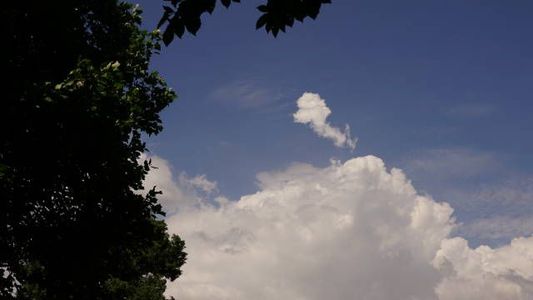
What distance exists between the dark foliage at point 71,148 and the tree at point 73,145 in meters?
0.03

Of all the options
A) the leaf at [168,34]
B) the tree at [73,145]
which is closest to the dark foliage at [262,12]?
the leaf at [168,34]

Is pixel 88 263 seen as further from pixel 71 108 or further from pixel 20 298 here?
pixel 71 108

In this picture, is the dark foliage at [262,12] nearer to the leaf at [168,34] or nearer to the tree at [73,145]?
the leaf at [168,34]

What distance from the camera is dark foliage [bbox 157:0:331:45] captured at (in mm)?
4957

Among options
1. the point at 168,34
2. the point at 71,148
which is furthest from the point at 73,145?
the point at 168,34

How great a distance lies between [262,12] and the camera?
16.6 ft

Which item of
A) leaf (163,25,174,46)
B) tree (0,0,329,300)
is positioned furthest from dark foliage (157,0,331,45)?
tree (0,0,329,300)

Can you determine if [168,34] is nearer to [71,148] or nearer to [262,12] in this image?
[262,12]

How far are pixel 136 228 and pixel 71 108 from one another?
4.23 metres

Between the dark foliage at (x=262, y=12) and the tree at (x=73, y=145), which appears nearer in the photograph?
the dark foliage at (x=262, y=12)

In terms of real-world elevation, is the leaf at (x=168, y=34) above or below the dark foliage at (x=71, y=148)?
below

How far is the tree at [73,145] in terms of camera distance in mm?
13297

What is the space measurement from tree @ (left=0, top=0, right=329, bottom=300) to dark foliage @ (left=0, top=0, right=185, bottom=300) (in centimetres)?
3

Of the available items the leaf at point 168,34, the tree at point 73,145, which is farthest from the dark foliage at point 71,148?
the leaf at point 168,34
